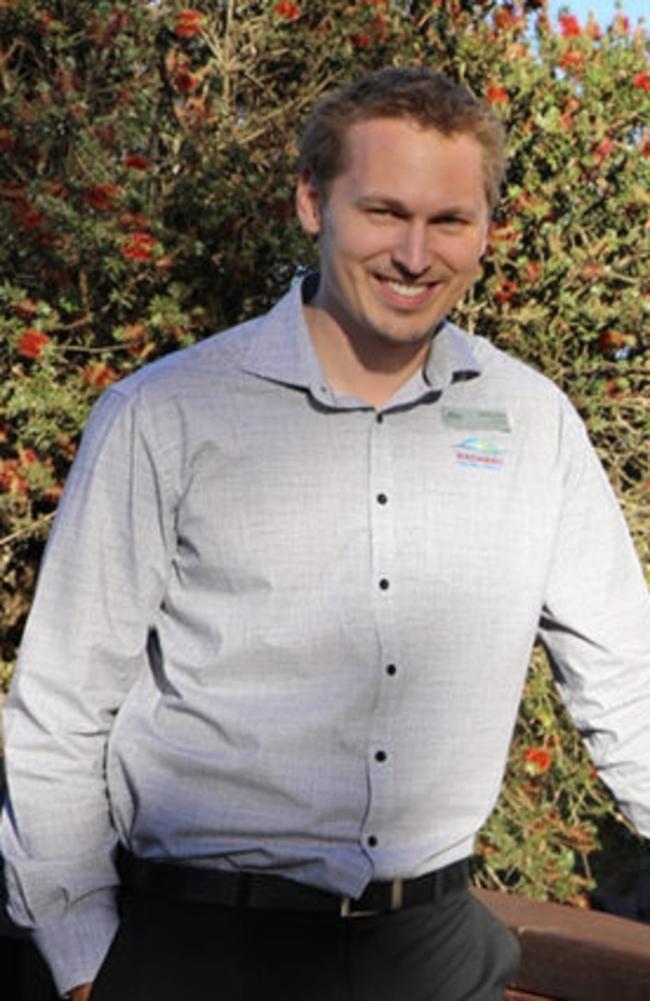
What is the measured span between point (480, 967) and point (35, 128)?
150 inches

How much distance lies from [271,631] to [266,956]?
1.44 ft

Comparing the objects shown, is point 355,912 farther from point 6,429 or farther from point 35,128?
point 35,128

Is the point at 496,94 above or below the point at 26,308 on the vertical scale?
above

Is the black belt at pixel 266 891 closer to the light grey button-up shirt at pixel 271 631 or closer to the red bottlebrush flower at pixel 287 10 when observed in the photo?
the light grey button-up shirt at pixel 271 631

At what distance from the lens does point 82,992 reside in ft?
8.43

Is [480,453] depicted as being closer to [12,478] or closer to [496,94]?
[12,478]

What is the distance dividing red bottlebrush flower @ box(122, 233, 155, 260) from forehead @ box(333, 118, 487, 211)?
2.89m

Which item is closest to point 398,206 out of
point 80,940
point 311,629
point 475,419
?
point 475,419

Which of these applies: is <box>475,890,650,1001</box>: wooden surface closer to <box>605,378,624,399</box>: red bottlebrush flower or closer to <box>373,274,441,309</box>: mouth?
<box>373,274,441,309</box>: mouth

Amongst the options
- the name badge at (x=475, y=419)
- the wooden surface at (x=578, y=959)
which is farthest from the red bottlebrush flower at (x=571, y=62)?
the name badge at (x=475, y=419)

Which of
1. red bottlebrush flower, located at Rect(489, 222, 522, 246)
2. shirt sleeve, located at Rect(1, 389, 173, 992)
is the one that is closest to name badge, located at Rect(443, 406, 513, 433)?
shirt sleeve, located at Rect(1, 389, 173, 992)

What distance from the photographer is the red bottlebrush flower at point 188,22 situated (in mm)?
5969

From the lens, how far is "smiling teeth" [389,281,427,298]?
8.48 ft

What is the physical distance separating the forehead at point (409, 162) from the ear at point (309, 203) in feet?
0.27
